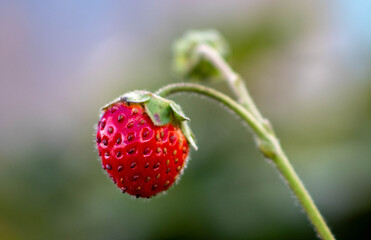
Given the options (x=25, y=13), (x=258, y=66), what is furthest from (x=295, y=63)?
(x=25, y=13)

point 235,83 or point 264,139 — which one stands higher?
point 235,83

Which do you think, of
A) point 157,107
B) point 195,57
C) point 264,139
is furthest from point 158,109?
point 195,57

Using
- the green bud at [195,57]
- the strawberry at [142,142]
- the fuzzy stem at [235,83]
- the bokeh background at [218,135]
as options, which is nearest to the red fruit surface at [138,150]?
the strawberry at [142,142]

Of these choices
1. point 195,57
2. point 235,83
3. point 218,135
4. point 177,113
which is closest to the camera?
point 177,113

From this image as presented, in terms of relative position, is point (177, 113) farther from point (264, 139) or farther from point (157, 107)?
point (264, 139)

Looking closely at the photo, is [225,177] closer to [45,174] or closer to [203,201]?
[203,201]

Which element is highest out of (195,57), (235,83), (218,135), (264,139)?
(218,135)

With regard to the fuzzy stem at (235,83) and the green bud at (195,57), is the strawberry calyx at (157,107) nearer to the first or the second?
the fuzzy stem at (235,83)
